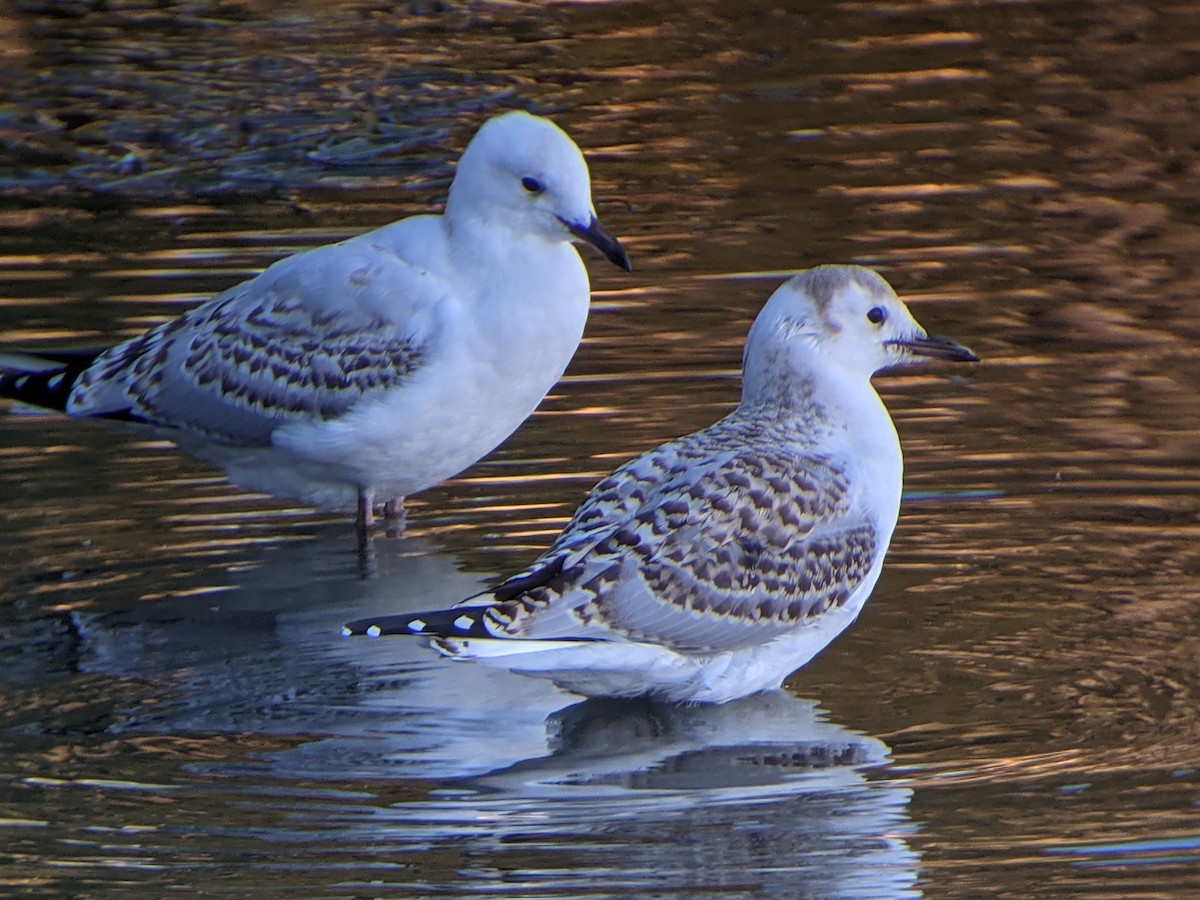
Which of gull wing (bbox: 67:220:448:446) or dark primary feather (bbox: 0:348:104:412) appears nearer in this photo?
gull wing (bbox: 67:220:448:446)

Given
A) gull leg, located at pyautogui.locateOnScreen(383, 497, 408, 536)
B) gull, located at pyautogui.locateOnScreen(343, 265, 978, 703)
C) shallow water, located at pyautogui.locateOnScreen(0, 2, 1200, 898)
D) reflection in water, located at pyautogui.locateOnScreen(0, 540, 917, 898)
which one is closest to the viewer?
reflection in water, located at pyautogui.locateOnScreen(0, 540, 917, 898)

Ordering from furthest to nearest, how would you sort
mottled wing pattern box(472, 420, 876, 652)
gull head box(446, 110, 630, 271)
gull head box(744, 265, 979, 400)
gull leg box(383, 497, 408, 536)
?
gull leg box(383, 497, 408, 536) → gull head box(446, 110, 630, 271) → gull head box(744, 265, 979, 400) → mottled wing pattern box(472, 420, 876, 652)

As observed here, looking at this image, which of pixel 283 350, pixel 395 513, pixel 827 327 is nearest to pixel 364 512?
pixel 395 513

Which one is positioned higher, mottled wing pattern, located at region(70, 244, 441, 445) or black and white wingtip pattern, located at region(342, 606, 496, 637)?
mottled wing pattern, located at region(70, 244, 441, 445)

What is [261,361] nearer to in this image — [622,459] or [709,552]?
→ [622,459]

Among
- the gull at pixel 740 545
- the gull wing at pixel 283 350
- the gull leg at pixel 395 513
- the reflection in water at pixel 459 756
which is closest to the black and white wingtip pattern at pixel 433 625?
the gull at pixel 740 545

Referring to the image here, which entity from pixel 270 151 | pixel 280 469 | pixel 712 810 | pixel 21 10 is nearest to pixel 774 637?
pixel 712 810

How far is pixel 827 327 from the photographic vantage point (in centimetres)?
711

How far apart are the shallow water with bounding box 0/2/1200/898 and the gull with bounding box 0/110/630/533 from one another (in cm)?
31

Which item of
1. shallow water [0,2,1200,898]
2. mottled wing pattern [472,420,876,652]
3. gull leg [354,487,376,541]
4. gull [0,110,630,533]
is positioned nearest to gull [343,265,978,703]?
mottled wing pattern [472,420,876,652]

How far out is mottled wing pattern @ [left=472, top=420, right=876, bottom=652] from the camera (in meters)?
6.45

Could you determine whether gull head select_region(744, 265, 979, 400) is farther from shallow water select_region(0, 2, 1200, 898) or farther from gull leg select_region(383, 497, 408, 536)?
gull leg select_region(383, 497, 408, 536)

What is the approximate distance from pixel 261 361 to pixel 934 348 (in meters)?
2.47

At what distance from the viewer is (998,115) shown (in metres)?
14.2
